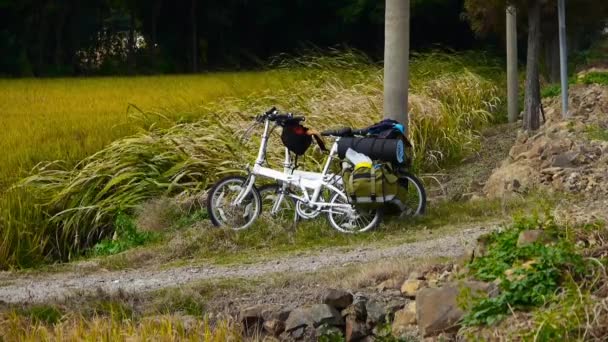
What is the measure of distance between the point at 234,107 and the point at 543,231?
33.7 feet

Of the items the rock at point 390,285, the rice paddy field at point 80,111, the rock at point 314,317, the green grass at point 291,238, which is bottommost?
the green grass at point 291,238

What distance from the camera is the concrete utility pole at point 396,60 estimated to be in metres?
12.8

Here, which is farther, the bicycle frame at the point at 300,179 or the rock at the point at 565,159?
the rock at the point at 565,159

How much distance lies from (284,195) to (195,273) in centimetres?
207

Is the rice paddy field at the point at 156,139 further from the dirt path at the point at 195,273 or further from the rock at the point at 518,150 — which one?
the dirt path at the point at 195,273

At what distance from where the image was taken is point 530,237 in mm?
7082

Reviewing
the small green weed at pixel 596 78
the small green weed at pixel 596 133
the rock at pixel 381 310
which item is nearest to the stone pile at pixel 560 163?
the small green weed at pixel 596 133

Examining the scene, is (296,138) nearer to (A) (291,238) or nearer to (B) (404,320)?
(A) (291,238)

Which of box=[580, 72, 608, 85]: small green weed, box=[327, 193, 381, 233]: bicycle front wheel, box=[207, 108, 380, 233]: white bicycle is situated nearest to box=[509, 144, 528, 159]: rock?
box=[207, 108, 380, 233]: white bicycle

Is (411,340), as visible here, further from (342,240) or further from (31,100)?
(31,100)

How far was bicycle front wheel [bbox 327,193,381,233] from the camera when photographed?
1120 centimetres

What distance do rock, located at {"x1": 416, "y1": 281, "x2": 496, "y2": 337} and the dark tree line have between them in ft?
121

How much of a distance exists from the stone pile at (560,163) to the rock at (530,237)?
4042 millimetres

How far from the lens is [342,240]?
1089 centimetres
